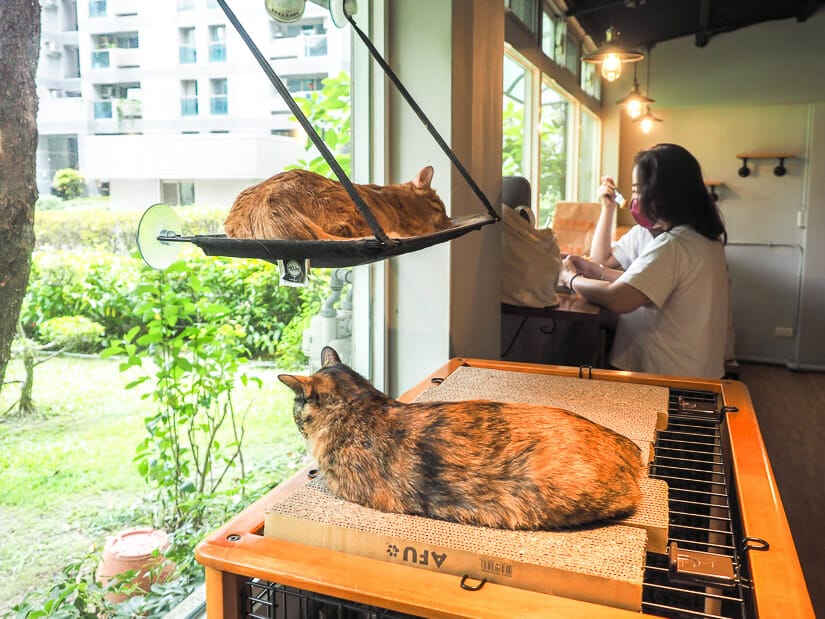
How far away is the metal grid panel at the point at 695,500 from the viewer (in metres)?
1.01

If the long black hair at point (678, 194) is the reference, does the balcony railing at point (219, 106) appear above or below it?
above

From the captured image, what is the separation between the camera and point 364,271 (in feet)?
7.38

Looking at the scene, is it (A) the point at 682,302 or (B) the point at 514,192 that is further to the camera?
(B) the point at 514,192

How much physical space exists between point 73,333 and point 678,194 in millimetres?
1936

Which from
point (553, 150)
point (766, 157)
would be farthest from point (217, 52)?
point (766, 157)

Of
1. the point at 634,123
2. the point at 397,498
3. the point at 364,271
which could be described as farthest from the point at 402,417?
the point at 634,123

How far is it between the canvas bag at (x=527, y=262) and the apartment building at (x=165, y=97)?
3.30 feet

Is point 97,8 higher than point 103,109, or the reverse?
point 97,8

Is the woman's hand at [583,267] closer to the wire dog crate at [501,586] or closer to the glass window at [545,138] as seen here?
the glass window at [545,138]

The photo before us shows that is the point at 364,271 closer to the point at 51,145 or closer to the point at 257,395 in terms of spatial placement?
the point at 257,395

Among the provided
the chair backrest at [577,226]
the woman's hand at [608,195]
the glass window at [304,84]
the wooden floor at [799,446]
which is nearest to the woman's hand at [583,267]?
the woman's hand at [608,195]

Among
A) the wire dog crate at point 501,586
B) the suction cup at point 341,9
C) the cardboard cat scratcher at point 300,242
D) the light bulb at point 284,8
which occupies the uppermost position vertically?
the suction cup at point 341,9

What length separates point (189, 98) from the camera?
1616mm

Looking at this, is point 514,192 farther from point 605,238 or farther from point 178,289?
point 178,289
